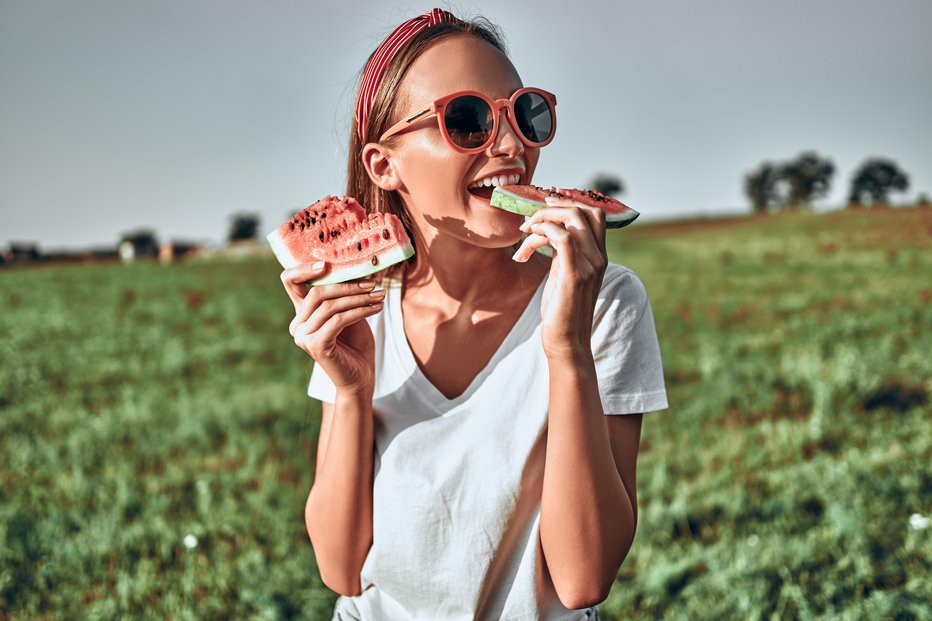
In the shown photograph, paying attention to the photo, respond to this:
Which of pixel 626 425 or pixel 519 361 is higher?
pixel 519 361

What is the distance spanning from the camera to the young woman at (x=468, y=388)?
1820 mm

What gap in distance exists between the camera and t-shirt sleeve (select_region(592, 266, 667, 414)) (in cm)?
197

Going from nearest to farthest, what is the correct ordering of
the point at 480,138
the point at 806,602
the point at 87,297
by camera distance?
the point at 480,138
the point at 806,602
the point at 87,297

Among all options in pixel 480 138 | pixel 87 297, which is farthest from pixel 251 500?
pixel 87 297

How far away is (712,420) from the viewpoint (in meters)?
6.25

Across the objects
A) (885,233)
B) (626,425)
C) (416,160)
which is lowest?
(885,233)

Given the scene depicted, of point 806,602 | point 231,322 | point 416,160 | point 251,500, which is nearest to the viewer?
point 416,160

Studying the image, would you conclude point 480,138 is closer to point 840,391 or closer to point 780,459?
point 780,459

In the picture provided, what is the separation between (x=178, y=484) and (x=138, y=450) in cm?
100

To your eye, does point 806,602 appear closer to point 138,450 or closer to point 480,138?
point 480,138

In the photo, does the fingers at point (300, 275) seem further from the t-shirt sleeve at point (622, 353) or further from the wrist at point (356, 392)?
the t-shirt sleeve at point (622, 353)

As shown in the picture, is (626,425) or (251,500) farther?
(251,500)

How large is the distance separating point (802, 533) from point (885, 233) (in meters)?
15.7

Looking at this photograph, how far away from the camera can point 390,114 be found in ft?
6.70
